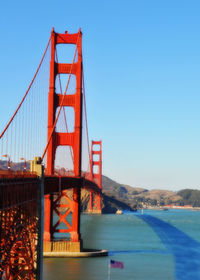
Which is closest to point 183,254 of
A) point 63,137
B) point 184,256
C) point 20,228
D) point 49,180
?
point 184,256

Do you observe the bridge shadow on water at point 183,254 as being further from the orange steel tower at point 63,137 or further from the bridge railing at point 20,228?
the bridge railing at point 20,228

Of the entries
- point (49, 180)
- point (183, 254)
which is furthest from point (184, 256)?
point (49, 180)

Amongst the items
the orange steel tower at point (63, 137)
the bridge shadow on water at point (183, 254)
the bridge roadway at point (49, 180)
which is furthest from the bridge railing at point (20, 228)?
the orange steel tower at point (63, 137)

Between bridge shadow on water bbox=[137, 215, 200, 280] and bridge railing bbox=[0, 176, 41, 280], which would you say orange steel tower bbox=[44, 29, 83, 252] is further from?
bridge railing bbox=[0, 176, 41, 280]

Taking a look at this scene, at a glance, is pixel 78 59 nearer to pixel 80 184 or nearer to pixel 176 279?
pixel 80 184

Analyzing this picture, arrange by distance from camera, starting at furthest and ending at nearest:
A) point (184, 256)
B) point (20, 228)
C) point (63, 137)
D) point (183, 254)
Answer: point (183, 254)
point (184, 256)
point (63, 137)
point (20, 228)

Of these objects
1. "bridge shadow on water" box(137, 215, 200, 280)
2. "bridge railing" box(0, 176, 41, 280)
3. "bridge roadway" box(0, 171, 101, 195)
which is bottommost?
"bridge shadow on water" box(137, 215, 200, 280)

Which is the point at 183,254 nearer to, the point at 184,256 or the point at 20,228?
the point at 184,256

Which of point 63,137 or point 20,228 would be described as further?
point 63,137

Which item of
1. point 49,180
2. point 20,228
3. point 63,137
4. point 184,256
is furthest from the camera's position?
point 184,256

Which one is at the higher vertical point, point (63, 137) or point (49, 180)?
point (63, 137)

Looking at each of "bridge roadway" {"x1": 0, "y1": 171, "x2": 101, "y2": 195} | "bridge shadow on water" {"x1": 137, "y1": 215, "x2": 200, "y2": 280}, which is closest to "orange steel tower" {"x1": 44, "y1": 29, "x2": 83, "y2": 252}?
"bridge roadway" {"x1": 0, "y1": 171, "x2": 101, "y2": 195}

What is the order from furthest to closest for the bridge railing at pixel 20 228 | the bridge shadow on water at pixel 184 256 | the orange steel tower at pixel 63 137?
the orange steel tower at pixel 63 137 → the bridge shadow on water at pixel 184 256 → the bridge railing at pixel 20 228

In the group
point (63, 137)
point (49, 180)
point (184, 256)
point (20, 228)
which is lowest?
point (184, 256)
